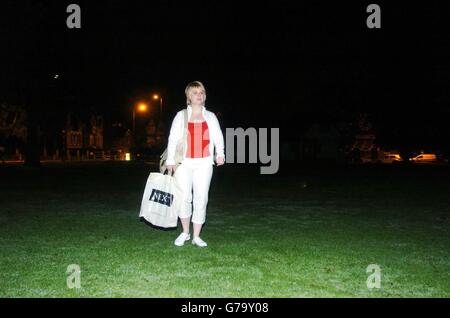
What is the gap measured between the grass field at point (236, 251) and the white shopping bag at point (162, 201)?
0.35 meters

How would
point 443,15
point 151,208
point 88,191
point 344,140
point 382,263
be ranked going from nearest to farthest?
point 382,263 < point 151,208 < point 88,191 < point 443,15 < point 344,140

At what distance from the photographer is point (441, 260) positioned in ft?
20.3

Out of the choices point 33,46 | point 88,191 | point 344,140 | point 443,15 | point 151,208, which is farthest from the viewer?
point 344,140

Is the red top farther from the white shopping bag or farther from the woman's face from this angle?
the white shopping bag

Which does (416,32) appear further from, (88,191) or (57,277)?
(57,277)

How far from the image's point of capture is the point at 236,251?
21.7 feet

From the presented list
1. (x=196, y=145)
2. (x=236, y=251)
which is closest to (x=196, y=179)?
(x=196, y=145)

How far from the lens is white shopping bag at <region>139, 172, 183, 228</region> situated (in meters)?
6.79

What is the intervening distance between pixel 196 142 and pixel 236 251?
142cm

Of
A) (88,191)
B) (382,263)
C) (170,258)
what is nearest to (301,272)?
(382,263)

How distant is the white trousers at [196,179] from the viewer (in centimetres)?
664

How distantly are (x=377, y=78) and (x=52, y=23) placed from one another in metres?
25.3

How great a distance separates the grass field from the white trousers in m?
0.54

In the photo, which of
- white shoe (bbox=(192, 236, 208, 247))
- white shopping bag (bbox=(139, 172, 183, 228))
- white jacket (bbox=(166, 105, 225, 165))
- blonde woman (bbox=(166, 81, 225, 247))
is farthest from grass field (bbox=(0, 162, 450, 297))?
white jacket (bbox=(166, 105, 225, 165))
